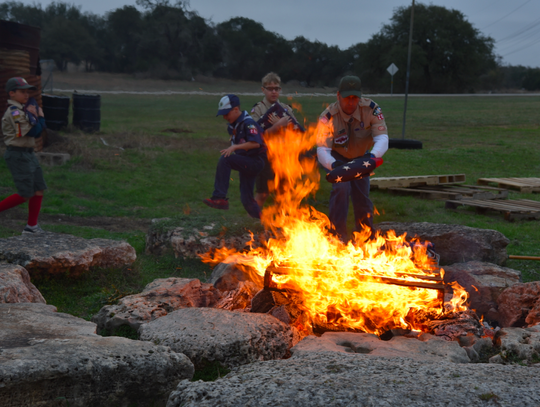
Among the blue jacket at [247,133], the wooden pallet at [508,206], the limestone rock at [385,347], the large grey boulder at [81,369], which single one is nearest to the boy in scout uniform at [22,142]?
the blue jacket at [247,133]

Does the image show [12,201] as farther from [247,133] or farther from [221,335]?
[221,335]

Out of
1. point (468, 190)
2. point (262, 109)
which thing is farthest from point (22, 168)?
point (468, 190)

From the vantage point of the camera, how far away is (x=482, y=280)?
4.92 meters

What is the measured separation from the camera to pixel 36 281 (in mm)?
5137

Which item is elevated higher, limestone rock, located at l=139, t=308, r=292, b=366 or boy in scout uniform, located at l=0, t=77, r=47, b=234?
boy in scout uniform, located at l=0, t=77, r=47, b=234

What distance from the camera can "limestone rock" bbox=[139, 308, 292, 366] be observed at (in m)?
3.43

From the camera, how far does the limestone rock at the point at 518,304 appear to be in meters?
4.41

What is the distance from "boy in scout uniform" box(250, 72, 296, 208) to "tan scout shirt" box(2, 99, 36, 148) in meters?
2.86

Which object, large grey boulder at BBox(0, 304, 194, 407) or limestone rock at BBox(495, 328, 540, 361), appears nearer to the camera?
large grey boulder at BBox(0, 304, 194, 407)

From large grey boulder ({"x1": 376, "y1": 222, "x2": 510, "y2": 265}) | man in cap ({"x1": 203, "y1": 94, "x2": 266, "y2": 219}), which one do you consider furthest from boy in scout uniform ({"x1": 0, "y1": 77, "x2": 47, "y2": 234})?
large grey boulder ({"x1": 376, "y1": 222, "x2": 510, "y2": 265})

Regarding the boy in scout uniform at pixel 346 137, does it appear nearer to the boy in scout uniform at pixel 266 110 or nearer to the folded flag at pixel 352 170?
the folded flag at pixel 352 170

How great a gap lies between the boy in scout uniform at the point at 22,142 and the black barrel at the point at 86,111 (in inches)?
399

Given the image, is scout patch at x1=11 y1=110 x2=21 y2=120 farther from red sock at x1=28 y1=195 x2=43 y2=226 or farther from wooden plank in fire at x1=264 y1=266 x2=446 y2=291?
wooden plank in fire at x1=264 y1=266 x2=446 y2=291

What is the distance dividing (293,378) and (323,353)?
0.57 meters
